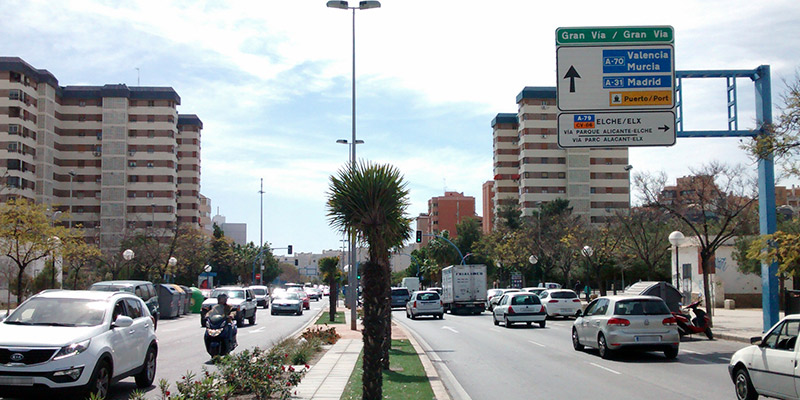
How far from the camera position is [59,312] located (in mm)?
11141

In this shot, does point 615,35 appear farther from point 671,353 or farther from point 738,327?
point 738,327

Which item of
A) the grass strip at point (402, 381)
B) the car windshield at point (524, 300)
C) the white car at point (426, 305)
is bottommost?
the white car at point (426, 305)

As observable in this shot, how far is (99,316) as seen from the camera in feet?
36.3

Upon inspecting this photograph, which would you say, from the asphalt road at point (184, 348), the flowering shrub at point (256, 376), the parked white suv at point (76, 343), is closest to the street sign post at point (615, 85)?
the asphalt road at point (184, 348)

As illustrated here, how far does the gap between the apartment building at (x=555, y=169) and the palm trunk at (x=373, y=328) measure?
87343 millimetres

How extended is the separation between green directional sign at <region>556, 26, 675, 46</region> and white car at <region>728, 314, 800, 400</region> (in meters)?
11.1

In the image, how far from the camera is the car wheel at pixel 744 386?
1041 cm

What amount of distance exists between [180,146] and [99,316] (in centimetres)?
9550

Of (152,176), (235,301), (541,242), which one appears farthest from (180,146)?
(235,301)

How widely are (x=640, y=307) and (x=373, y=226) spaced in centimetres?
963

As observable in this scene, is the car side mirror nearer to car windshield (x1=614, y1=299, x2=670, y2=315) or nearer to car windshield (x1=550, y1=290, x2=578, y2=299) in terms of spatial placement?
car windshield (x1=614, y1=299, x2=670, y2=315)

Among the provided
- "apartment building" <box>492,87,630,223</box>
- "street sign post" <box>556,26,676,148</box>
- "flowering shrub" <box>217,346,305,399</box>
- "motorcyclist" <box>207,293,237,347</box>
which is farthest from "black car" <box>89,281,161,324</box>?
"apartment building" <box>492,87,630,223</box>

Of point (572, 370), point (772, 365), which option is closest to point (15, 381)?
point (772, 365)

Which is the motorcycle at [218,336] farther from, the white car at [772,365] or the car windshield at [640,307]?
the white car at [772,365]
